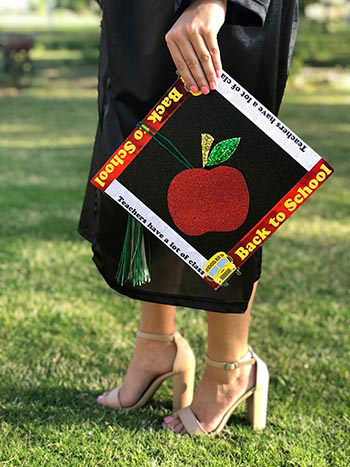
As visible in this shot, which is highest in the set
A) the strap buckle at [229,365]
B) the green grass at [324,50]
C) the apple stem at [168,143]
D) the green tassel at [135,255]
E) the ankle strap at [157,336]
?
the apple stem at [168,143]

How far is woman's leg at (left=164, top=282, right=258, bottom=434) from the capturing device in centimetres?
154

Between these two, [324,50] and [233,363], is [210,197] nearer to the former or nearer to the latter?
[233,363]

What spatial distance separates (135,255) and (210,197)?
0.20 metres

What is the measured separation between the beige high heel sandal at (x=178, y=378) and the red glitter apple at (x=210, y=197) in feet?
1.34

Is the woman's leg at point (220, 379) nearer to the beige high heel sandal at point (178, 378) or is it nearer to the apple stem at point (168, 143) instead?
the beige high heel sandal at point (178, 378)

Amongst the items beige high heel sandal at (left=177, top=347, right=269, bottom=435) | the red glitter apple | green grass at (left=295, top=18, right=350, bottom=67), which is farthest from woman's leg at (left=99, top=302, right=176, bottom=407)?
green grass at (left=295, top=18, right=350, bottom=67)

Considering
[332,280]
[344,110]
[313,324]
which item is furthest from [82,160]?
[344,110]

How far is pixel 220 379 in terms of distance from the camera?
1.57 m

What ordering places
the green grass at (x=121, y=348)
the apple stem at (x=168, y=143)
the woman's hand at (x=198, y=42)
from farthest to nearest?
the green grass at (x=121, y=348) → the apple stem at (x=168, y=143) → the woman's hand at (x=198, y=42)

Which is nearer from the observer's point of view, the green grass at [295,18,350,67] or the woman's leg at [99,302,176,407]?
the woman's leg at [99,302,176,407]

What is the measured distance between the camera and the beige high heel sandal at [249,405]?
61.4 inches

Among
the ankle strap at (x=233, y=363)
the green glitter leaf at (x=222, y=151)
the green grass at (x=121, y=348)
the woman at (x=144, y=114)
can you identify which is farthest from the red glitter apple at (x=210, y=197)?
the green grass at (x=121, y=348)

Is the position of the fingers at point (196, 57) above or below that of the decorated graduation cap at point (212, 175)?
above

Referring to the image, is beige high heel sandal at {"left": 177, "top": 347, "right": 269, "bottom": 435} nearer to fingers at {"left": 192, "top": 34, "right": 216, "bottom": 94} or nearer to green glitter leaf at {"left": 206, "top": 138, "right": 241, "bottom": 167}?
green glitter leaf at {"left": 206, "top": 138, "right": 241, "bottom": 167}
